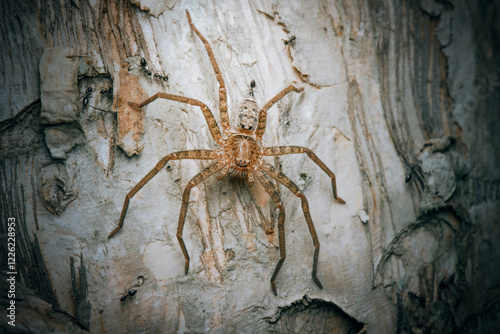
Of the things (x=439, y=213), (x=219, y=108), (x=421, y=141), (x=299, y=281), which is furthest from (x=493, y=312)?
(x=219, y=108)

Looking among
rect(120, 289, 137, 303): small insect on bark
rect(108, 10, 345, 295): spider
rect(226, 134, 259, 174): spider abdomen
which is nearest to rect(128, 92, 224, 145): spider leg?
rect(108, 10, 345, 295): spider

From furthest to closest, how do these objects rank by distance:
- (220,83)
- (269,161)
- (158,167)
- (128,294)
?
1. (269,161)
2. (220,83)
3. (158,167)
4. (128,294)

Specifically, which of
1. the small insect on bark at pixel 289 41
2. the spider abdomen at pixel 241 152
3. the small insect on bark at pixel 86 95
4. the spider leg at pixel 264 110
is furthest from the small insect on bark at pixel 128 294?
the small insect on bark at pixel 289 41

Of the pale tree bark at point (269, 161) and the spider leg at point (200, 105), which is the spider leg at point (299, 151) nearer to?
the pale tree bark at point (269, 161)

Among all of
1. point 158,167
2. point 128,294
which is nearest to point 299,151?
point 158,167

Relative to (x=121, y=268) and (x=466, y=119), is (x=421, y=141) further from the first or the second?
(x=121, y=268)

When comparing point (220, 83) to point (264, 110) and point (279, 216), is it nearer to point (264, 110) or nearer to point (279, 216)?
point (264, 110)
